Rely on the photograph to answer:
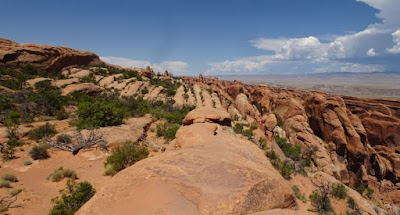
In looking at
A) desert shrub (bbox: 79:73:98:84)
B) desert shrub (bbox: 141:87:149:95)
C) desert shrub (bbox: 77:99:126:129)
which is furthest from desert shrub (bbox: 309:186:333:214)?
desert shrub (bbox: 79:73:98:84)

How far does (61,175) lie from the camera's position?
1105 centimetres

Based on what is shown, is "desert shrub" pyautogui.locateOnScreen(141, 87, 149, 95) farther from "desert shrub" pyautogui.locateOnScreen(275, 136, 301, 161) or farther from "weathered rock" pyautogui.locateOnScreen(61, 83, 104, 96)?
"desert shrub" pyautogui.locateOnScreen(275, 136, 301, 161)

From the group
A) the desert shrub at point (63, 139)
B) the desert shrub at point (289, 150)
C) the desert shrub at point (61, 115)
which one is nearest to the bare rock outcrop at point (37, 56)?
the desert shrub at point (61, 115)

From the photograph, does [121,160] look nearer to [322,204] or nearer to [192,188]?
[192,188]

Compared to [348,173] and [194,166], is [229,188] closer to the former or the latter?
[194,166]

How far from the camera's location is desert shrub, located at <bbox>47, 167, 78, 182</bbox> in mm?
10920

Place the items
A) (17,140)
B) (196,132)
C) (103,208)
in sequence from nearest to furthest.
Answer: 1. (103,208)
2. (196,132)
3. (17,140)

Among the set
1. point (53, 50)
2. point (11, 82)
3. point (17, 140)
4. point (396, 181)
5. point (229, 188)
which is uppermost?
point (53, 50)

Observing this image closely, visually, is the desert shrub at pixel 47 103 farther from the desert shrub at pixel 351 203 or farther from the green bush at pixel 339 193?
the desert shrub at pixel 351 203

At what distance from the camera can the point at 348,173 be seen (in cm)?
2947

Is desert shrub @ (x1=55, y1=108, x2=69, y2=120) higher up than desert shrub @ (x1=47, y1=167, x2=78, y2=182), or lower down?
higher up

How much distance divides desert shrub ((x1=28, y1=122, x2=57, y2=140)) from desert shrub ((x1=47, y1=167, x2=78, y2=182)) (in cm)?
561

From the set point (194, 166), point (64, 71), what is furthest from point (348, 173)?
point (64, 71)

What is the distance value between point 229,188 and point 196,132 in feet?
18.3
